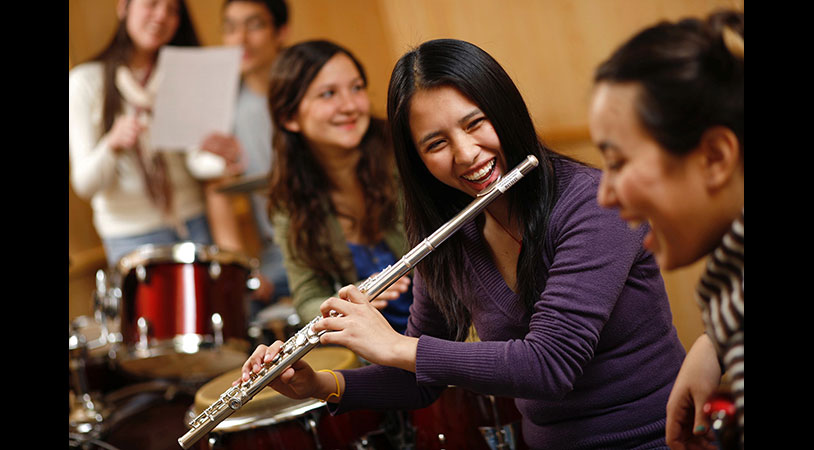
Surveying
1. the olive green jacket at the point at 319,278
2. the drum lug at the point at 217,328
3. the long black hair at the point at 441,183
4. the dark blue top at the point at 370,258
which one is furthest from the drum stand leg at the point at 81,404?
the long black hair at the point at 441,183

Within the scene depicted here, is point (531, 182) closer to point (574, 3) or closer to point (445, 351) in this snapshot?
point (445, 351)

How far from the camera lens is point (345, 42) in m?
4.03

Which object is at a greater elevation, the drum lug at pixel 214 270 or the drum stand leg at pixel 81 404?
the drum lug at pixel 214 270

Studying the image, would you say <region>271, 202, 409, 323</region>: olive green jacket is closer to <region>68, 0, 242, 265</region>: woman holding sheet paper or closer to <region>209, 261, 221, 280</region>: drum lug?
<region>209, 261, 221, 280</region>: drum lug

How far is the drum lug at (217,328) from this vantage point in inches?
95.2

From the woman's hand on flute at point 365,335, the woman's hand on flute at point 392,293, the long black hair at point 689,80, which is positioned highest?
the long black hair at point 689,80

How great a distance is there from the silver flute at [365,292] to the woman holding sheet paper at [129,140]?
1951 millimetres

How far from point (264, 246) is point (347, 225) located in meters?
1.17

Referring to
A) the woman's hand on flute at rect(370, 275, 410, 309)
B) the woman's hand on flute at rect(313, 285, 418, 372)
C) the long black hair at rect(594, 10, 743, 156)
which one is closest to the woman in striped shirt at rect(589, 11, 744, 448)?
the long black hair at rect(594, 10, 743, 156)

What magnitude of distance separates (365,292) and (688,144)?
586 mm

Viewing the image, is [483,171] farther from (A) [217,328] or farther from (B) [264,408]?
(A) [217,328]

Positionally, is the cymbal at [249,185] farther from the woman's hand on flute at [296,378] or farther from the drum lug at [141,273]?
the woman's hand on flute at [296,378]

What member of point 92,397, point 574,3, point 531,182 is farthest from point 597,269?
point 92,397

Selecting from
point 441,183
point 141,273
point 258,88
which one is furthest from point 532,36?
point 441,183
